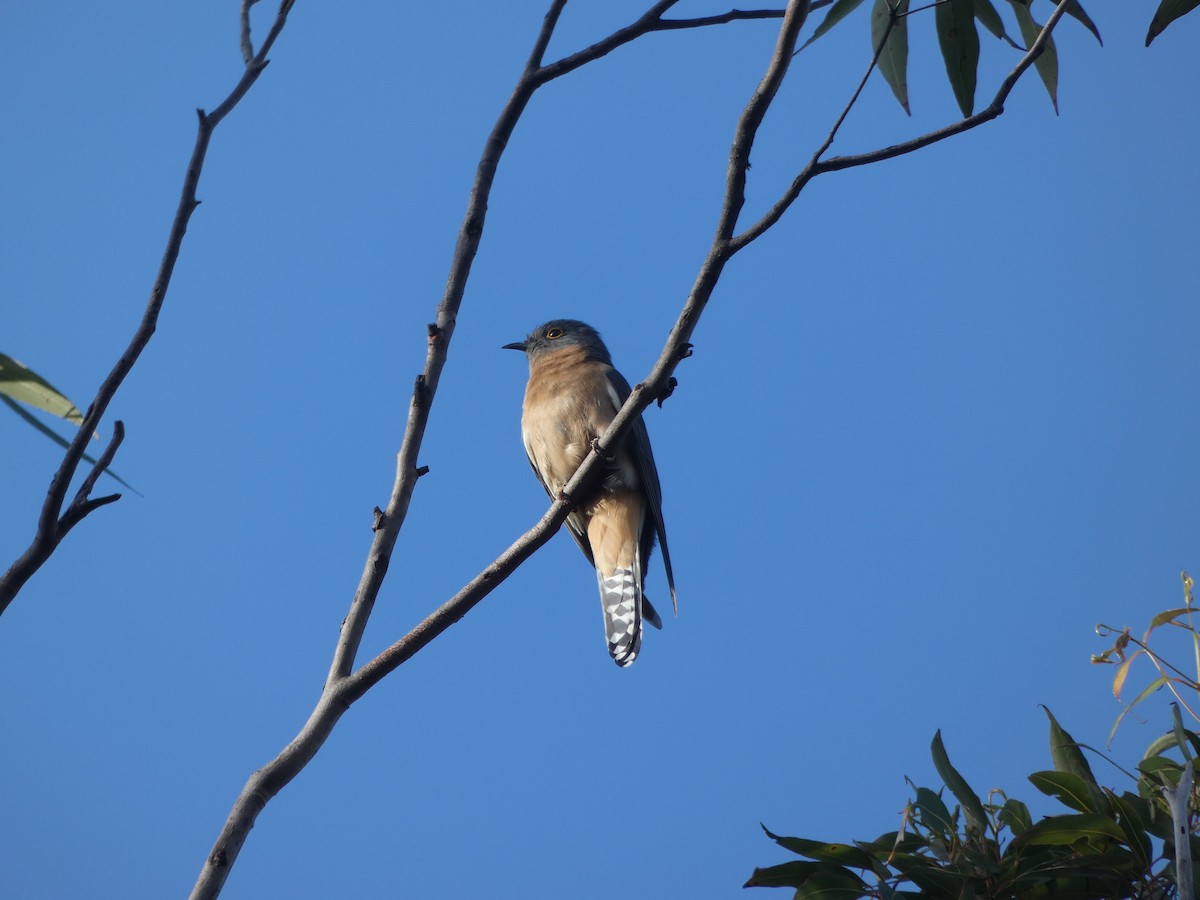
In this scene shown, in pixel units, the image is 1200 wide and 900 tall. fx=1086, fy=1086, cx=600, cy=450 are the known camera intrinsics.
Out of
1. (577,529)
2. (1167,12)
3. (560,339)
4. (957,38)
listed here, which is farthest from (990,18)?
(560,339)

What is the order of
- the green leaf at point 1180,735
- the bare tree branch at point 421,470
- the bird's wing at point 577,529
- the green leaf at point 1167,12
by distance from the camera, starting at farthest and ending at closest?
the bird's wing at point 577,529, the green leaf at point 1167,12, the bare tree branch at point 421,470, the green leaf at point 1180,735

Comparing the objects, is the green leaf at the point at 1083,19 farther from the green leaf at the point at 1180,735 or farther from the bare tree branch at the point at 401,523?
the green leaf at the point at 1180,735

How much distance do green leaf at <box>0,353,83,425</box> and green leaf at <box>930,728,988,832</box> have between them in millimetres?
2037

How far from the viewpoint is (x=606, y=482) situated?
5.89 metres

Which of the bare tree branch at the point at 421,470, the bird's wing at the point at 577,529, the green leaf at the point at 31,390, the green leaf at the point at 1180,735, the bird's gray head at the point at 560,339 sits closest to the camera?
the green leaf at the point at 31,390

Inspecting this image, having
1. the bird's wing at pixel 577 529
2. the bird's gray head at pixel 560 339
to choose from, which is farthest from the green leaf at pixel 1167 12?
the bird's gray head at pixel 560 339

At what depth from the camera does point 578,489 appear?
150 inches

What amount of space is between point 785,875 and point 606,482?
11.2 feet

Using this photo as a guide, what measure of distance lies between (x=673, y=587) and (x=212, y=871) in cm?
338

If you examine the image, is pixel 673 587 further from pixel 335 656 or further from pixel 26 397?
pixel 26 397

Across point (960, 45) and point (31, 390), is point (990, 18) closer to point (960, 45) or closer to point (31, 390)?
point (960, 45)

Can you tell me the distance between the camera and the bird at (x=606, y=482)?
5664 mm

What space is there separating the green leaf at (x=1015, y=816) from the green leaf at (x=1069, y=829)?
0.10 metres

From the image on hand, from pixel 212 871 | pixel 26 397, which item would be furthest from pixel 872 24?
pixel 212 871
